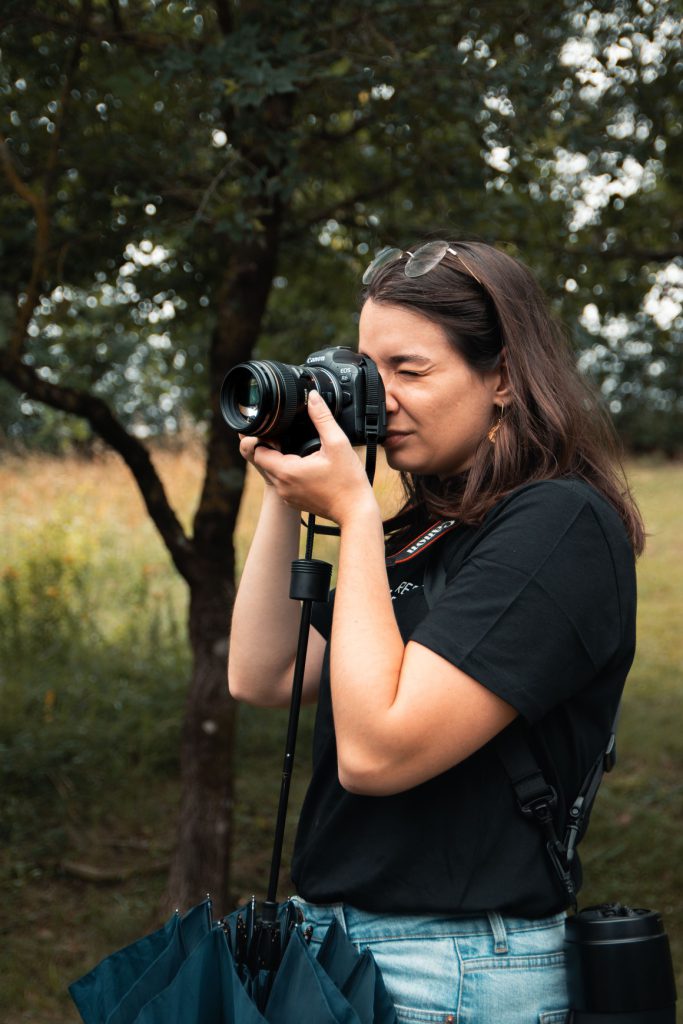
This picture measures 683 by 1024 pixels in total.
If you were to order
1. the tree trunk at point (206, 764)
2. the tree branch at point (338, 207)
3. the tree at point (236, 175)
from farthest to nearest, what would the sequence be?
the tree branch at point (338, 207)
the tree trunk at point (206, 764)
the tree at point (236, 175)

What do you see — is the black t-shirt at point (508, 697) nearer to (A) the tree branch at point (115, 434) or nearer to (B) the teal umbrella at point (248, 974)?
(B) the teal umbrella at point (248, 974)

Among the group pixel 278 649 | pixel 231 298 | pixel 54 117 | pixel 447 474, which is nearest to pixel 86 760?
pixel 231 298

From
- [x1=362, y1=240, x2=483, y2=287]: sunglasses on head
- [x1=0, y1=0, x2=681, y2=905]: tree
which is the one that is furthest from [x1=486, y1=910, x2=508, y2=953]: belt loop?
[x1=0, y1=0, x2=681, y2=905]: tree

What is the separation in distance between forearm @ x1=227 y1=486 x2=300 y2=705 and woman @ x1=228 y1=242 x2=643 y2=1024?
3 cm

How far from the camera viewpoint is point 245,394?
1557 millimetres

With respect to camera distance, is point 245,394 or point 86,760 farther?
point 86,760

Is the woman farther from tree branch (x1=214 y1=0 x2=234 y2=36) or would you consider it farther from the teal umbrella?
tree branch (x1=214 y1=0 x2=234 y2=36)

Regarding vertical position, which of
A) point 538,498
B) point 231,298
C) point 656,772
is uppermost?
point 231,298

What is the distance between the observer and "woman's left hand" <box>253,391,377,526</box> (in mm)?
1362

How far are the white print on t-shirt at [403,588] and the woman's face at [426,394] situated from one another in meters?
0.16

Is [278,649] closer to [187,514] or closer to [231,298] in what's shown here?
[231,298]

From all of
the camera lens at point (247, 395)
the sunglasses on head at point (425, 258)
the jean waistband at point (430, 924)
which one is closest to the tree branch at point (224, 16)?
the sunglasses on head at point (425, 258)

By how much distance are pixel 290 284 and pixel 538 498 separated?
11.0 ft

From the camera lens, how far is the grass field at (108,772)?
378 cm
